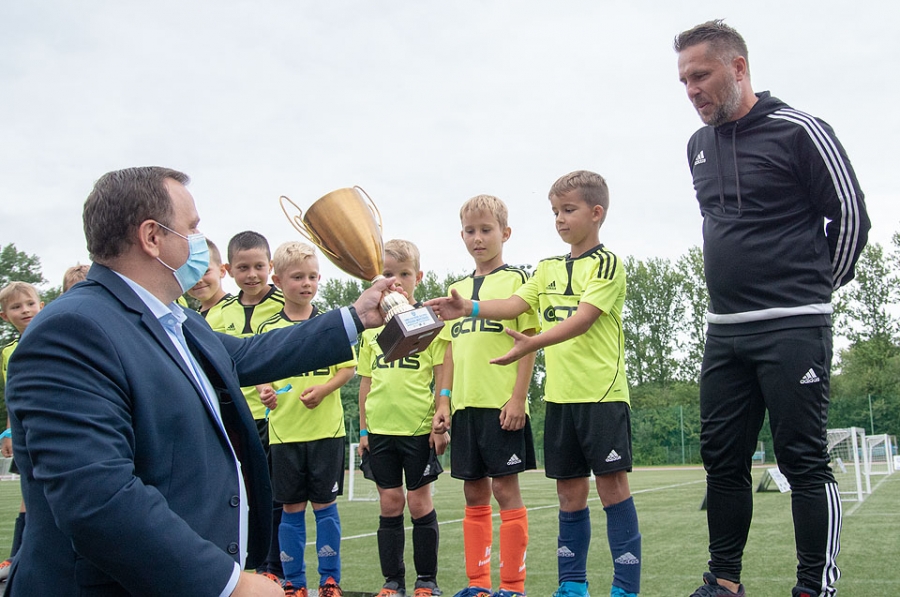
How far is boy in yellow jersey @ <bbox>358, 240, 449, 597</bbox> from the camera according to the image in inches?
197

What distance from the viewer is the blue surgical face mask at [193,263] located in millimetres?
2480

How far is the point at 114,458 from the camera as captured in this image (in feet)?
6.16

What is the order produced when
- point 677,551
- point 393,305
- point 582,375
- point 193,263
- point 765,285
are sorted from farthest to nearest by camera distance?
point 677,551 < point 582,375 < point 765,285 < point 393,305 < point 193,263

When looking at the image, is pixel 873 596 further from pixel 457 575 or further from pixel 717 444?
pixel 457 575

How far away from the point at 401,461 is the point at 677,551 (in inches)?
115

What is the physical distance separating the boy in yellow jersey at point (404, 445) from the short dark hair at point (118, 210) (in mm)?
2603

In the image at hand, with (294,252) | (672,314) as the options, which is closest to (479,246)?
(294,252)

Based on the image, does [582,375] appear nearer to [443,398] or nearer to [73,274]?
[443,398]

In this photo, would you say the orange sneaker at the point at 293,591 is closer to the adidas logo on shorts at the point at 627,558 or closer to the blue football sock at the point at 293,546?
the blue football sock at the point at 293,546

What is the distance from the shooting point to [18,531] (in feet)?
19.4

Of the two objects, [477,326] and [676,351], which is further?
[676,351]

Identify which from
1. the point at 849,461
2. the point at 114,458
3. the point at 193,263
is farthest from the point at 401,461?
the point at 849,461

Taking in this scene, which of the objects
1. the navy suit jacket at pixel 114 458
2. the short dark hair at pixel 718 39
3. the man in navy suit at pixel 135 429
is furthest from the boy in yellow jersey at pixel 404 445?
the navy suit jacket at pixel 114 458

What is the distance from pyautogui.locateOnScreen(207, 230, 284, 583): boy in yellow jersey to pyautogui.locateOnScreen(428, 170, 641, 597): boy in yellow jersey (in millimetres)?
2163
